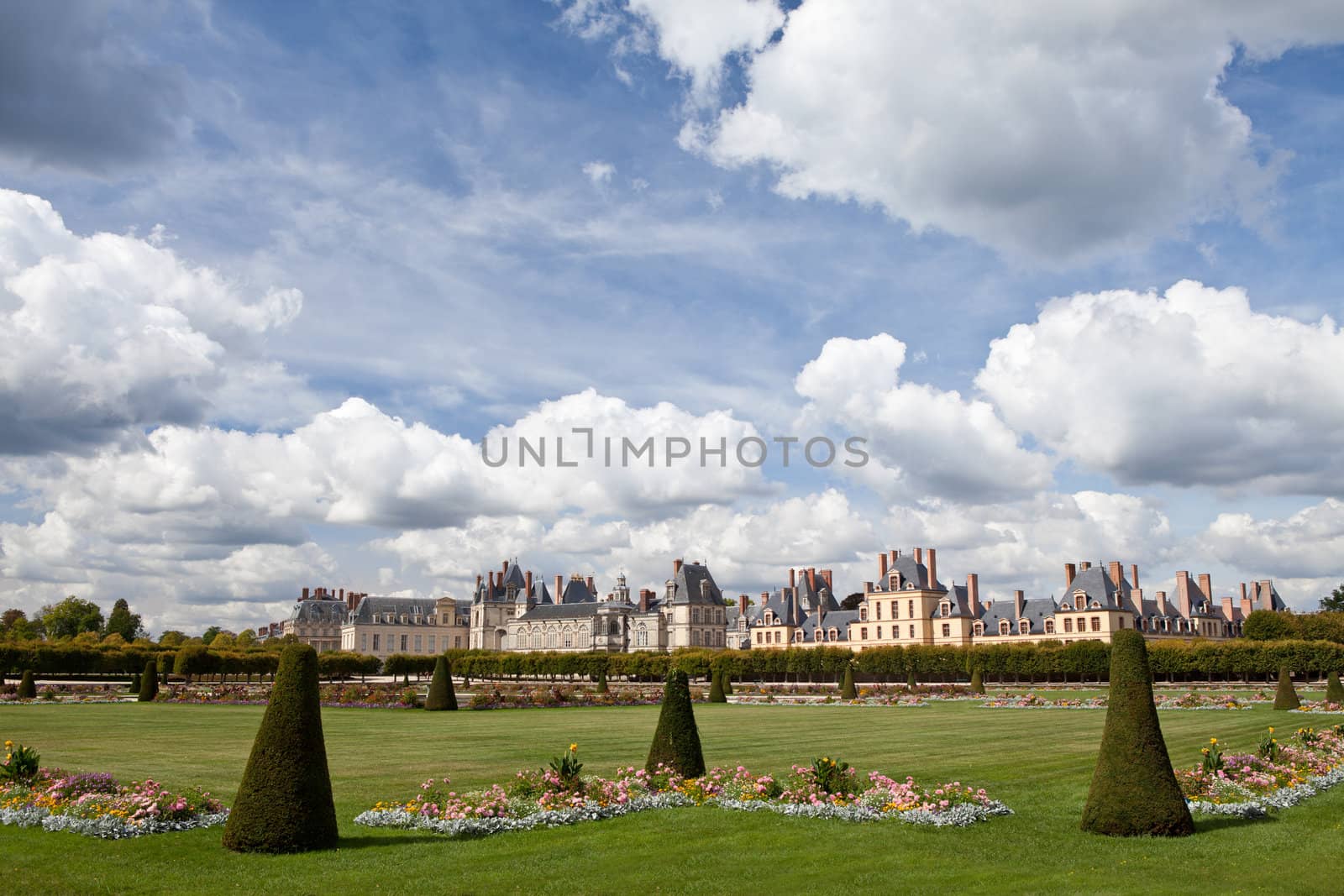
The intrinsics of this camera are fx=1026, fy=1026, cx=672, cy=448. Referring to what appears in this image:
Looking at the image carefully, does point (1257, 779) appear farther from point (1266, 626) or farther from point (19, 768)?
point (1266, 626)

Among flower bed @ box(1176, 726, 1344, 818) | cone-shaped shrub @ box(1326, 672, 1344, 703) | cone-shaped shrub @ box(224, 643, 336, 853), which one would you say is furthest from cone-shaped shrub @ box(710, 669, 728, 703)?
cone-shaped shrub @ box(224, 643, 336, 853)

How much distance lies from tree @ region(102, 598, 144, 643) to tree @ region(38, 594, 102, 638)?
29.1 ft

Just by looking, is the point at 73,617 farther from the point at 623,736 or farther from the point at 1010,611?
the point at 623,736

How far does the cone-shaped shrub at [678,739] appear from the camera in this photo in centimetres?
1445

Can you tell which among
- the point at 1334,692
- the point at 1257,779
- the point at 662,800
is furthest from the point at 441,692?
the point at 1334,692

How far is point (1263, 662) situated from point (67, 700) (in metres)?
59.4

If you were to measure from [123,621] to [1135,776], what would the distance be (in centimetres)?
13446

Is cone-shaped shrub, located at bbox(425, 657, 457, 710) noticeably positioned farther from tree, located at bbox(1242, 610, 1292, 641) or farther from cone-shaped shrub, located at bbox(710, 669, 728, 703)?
tree, located at bbox(1242, 610, 1292, 641)

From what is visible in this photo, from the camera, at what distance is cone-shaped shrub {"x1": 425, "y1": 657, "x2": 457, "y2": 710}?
128ft

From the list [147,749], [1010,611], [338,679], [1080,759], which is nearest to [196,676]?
[338,679]

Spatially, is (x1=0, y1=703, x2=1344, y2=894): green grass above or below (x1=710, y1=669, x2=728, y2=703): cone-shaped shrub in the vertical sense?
above

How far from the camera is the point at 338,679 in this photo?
237 ft

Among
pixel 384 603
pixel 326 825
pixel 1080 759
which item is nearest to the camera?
pixel 326 825

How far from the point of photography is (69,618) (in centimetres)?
10894
